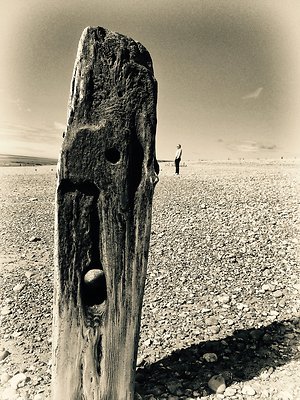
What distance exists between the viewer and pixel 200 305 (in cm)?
586

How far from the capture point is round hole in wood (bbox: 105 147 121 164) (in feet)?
10.1

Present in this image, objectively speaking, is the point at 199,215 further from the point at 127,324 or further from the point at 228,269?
the point at 127,324

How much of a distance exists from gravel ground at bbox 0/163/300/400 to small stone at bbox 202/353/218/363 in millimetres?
15

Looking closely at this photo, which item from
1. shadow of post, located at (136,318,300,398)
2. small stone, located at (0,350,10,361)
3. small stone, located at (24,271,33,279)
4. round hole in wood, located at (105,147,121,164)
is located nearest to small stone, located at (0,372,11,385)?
small stone, located at (0,350,10,361)

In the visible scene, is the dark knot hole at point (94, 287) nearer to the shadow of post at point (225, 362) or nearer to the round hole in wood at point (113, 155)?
the round hole in wood at point (113, 155)

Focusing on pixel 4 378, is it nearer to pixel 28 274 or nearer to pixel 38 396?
pixel 38 396

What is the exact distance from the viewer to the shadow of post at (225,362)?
13.3ft

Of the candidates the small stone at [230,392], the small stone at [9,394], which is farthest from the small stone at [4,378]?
the small stone at [230,392]

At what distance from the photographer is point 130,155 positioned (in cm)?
312

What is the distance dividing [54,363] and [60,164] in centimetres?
170

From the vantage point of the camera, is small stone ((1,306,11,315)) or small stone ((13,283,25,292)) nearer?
small stone ((1,306,11,315))

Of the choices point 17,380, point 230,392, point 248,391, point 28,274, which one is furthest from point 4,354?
point 248,391

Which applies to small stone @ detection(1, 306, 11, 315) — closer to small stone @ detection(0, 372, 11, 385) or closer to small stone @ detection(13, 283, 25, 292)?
small stone @ detection(13, 283, 25, 292)

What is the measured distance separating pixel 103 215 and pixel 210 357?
245 centimetres
